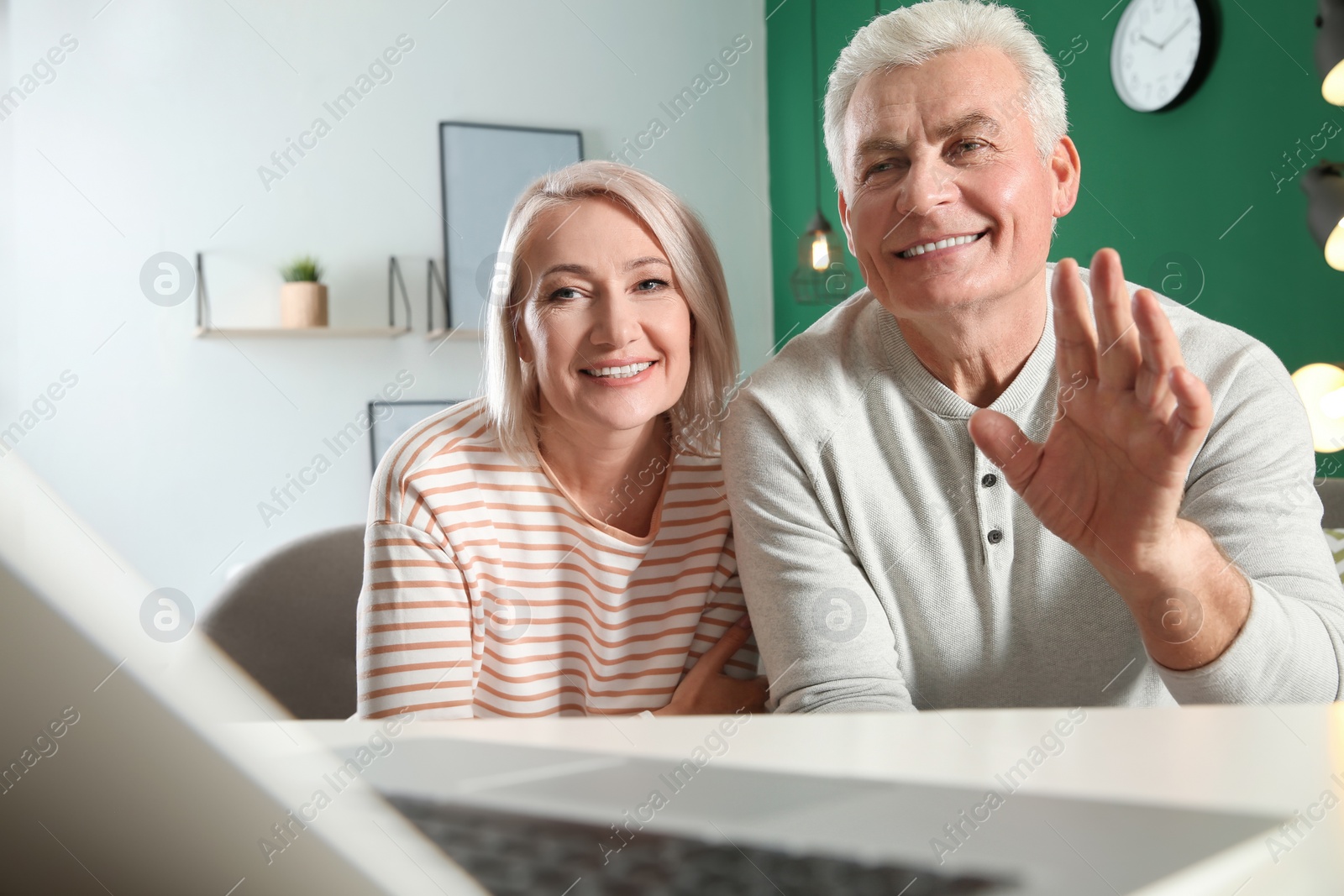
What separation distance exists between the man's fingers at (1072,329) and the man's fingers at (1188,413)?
2.9 inches

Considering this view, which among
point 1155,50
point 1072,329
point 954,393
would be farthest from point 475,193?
point 1072,329

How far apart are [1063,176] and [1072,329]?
49 cm

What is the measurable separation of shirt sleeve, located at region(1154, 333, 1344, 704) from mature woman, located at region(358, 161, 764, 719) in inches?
18.8

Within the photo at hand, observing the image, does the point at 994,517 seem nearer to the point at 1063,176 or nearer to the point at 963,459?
the point at 963,459

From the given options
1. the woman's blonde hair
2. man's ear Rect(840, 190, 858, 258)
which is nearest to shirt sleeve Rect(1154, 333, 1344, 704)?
man's ear Rect(840, 190, 858, 258)

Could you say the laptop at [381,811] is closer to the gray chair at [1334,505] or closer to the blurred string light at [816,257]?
the gray chair at [1334,505]

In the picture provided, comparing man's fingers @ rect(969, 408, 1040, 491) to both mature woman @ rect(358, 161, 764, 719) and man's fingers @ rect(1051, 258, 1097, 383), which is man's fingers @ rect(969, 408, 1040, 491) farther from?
mature woman @ rect(358, 161, 764, 719)

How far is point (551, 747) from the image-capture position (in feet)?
1.30

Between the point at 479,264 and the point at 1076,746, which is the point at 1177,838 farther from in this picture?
the point at 479,264

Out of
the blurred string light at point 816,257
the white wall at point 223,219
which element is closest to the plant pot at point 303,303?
the white wall at point 223,219

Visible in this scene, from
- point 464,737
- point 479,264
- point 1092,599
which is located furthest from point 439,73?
point 464,737

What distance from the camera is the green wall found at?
189 cm

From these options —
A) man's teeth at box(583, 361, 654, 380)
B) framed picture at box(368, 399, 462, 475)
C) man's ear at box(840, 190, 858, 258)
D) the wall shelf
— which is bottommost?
framed picture at box(368, 399, 462, 475)

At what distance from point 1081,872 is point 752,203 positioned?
4.12 metres
